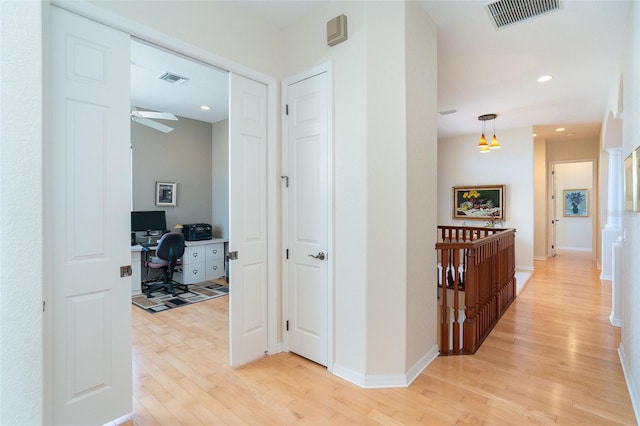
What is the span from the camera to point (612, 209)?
17.0ft

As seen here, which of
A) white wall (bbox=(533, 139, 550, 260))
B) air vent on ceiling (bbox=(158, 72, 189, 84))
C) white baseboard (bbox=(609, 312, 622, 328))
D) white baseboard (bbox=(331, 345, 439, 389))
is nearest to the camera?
white baseboard (bbox=(331, 345, 439, 389))

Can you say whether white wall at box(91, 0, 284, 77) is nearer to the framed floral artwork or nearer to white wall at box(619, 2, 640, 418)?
white wall at box(619, 2, 640, 418)

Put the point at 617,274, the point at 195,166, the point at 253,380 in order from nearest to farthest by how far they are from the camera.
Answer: the point at 253,380 → the point at 617,274 → the point at 195,166

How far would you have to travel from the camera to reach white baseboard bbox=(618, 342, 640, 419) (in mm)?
1981

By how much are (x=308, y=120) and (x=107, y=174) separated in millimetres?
1533

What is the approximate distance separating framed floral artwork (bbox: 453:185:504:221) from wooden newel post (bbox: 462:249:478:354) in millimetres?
4162

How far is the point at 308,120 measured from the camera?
8.79ft

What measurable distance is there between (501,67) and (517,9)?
116cm

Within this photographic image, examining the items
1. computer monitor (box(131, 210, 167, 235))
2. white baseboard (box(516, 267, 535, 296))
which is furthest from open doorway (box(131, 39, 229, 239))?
white baseboard (box(516, 267, 535, 296))

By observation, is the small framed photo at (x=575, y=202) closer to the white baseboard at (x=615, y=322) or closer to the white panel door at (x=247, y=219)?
the white baseboard at (x=615, y=322)

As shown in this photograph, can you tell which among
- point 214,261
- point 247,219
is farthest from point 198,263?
point 247,219

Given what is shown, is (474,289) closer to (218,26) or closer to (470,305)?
(470,305)

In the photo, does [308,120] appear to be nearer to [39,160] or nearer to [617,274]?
[39,160]

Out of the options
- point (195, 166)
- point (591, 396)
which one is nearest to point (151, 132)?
→ point (195, 166)
